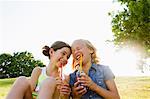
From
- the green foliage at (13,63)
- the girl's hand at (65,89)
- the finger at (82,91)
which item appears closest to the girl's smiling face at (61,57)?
the girl's hand at (65,89)

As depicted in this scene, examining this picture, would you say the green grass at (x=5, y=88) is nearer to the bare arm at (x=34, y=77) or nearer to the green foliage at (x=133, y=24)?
the green foliage at (x=133, y=24)

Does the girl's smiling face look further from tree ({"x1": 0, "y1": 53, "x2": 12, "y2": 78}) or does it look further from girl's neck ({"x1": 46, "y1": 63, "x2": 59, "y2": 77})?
tree ({"x1": 0, "y1": 53, "x2": 12, "y2": 78})

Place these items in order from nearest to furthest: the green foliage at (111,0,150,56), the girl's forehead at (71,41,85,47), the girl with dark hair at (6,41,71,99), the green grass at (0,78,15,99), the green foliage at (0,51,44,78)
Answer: the girl with dark hair at (6,41,71,99) → the girl's forehead at (71,41,85,47) → the green grass at (0,78,15,99) → the green foliage at (0,51,44,78) → the green foliage at (111,0,150,56)

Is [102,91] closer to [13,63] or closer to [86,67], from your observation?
[86,67]

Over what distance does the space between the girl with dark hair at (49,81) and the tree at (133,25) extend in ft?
34.5

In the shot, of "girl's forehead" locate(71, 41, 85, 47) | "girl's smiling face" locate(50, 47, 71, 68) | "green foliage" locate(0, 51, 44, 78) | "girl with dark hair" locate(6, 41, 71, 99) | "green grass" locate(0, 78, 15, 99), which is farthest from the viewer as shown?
"green foliage" locate(0, 51, 44, 78)

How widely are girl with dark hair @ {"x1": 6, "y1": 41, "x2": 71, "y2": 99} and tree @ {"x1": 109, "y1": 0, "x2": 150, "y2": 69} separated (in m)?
10.5

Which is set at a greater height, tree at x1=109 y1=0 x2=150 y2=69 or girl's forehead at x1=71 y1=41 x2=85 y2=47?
tree at x1=109 y1=0 x2=150 y2=69

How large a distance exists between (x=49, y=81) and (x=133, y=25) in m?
11.8

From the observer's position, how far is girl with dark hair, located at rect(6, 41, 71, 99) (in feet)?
9.64

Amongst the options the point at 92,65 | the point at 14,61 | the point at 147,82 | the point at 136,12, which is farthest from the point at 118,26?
the point at 92,65

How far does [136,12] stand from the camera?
45.8 ft

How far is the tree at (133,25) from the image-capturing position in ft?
45.3

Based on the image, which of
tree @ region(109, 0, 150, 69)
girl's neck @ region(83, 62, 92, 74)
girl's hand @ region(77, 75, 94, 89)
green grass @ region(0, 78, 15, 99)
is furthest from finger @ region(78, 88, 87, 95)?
tree @ region(109, 0, 150, 69)
